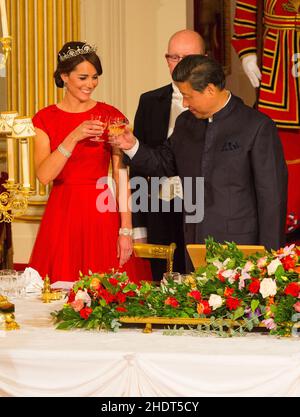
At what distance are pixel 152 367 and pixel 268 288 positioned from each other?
0.44 meters

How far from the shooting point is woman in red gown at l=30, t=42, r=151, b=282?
4.54m

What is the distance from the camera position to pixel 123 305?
321 centimetres

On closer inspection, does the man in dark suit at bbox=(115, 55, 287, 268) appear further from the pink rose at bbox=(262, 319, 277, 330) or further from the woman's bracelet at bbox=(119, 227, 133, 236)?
the pink rose at bbox=(262, 319, 277, 330)

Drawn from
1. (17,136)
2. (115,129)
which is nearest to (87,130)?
(115,129)

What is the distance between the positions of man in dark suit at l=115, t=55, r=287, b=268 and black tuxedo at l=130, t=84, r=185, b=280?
1.72 feet

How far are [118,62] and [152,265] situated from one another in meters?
2.05

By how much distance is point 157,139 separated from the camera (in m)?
4.75

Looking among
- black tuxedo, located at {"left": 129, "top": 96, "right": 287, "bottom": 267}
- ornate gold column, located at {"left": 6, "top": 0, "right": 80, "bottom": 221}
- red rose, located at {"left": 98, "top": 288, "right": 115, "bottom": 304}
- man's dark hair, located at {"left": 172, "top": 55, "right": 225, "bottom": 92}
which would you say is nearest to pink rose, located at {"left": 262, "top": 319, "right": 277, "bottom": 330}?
red rose, located at {"left": 98, "top": 288, "right": 115, "bottom": 304}

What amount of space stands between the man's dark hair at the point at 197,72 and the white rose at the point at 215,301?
1.14 meters

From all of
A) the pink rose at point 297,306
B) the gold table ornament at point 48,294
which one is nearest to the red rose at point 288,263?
the pink rose at point 297,306

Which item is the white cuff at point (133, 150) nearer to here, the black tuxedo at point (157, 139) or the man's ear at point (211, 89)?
Result: the black tuxedo at point (157, 139)
